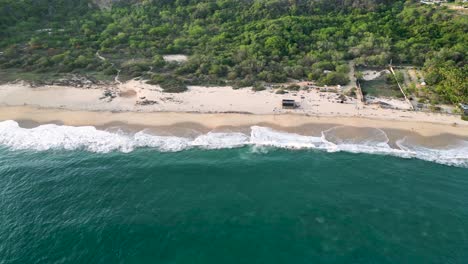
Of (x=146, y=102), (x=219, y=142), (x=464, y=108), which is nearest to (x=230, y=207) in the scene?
(x=219, y=142)

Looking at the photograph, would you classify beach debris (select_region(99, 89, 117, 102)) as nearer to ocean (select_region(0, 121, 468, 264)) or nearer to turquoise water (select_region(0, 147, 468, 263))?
ocean (select_region(0, 121, 468, 264))

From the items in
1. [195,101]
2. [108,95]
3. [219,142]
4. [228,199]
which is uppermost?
[108,95]

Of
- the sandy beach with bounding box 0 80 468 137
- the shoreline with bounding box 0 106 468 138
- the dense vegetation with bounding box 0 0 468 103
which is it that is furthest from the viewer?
the dense vegetation with bounding box 0 0 468 103

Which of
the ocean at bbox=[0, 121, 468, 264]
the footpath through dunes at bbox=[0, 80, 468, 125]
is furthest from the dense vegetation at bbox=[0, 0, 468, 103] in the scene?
the ocean at bbox=[0, 121, 468, 264]

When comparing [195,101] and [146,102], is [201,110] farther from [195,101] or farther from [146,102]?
[146,102]

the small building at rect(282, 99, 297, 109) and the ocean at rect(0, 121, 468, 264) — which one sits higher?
the small building at rect(282, 99, 297, 109)

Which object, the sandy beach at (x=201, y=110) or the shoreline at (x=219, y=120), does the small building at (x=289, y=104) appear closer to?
the sandy beach at (x=201, y=110)

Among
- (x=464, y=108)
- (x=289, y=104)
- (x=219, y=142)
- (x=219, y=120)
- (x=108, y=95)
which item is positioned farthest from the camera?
(x=108, y=95)
